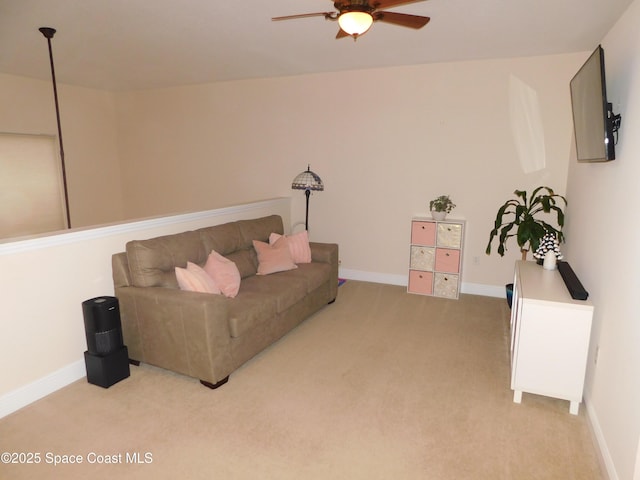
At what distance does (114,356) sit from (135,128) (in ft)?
15.5

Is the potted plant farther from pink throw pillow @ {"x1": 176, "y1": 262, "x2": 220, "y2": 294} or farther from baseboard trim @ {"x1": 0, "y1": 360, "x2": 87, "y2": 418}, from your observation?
baseboard trim @ {"x1": 0, "y1": 360, "x2": 87, "y2": 418}

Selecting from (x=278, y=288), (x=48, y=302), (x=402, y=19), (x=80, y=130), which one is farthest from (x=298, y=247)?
(x=80, y=130)

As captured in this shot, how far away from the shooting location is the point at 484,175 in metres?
4.40

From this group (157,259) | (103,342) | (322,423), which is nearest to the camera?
(322,423)

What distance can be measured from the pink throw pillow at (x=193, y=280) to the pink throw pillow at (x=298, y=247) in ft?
4.27

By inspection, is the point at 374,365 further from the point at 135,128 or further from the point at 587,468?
the point at 135,128

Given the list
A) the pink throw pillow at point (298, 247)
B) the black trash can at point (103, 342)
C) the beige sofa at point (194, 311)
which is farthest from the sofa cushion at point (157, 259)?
the pink throw pillow at point (298, 247)

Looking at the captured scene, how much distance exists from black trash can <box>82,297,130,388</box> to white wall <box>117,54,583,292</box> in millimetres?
3091

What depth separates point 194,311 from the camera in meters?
2.53

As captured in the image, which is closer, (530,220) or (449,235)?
(530,220)

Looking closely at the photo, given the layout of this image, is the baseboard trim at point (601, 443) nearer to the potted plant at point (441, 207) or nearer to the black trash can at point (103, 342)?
the potted plant at point (441, 207)

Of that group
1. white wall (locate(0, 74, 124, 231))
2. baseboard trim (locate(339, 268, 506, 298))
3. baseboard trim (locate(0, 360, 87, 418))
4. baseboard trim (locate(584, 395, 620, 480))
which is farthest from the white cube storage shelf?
white wall (locate(0, 74, 124, 231))

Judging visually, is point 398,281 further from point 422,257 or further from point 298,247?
point 298,247

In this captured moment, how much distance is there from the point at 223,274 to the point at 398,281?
2570 millimetres
